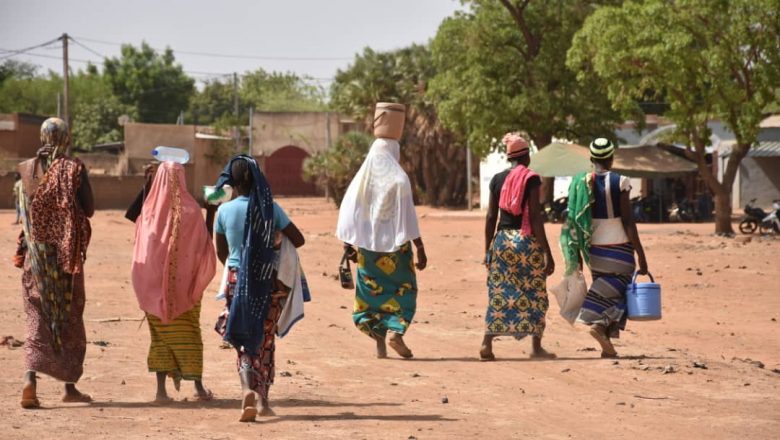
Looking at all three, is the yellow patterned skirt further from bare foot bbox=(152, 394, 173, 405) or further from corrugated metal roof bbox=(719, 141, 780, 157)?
corrugated metal roof bbox=(719, 141, 780, 157)

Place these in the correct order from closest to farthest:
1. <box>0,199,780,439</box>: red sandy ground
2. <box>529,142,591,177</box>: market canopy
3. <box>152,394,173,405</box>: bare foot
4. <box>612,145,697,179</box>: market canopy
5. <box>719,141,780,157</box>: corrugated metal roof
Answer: <box>0,199,780,439</box>: red sandy ground → <box>152,394,173,405</box>: bare foot → <box>529,142,591,177</box>: market canopy → <box>612,145,697,179</box>: market canopy → <box>719,141,780,157</box>: corrugated metal roof

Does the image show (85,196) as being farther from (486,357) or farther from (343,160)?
(343,160)

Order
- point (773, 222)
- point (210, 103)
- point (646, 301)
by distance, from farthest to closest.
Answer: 1. point (210, 103)
2. point (773, 222)
3. point (646, 301)

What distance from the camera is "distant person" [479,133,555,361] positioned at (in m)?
9.32

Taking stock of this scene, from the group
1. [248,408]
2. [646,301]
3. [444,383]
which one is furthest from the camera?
[646,301]

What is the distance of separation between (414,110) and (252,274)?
4046 centimetres

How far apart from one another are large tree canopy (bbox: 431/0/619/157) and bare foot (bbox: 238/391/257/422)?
93.1ft

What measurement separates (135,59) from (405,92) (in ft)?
126

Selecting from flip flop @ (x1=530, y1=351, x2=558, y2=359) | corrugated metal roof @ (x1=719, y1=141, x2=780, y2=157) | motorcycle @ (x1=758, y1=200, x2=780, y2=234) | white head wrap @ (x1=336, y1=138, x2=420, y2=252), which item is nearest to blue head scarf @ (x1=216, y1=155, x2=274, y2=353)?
white head wrap @ (x1=336, y1=138, x2=420, y2=252)

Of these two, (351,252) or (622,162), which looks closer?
(351,252)

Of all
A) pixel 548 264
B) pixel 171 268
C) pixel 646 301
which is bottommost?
pixel 646 301

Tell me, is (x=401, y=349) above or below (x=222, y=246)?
below

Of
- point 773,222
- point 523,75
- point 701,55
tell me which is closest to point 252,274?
point 701,55

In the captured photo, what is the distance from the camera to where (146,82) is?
81.2 m
